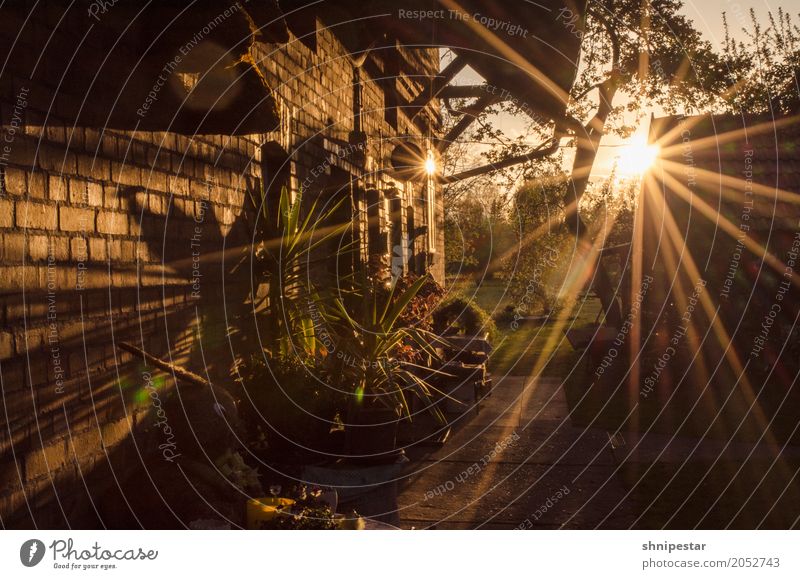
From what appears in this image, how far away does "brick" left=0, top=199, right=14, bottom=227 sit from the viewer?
140 inches

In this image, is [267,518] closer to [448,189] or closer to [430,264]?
[430,264]

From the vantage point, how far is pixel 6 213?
11.8 feet

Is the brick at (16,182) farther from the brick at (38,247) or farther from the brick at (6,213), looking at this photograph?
the brick at (38,247)

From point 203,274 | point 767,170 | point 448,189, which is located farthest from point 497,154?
point 203,274

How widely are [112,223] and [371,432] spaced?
2699 mm

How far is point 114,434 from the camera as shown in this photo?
183 inches

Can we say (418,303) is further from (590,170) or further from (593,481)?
(590,170)

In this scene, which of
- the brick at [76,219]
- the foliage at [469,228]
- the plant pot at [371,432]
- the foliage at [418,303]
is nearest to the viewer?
the brick at [76,219]

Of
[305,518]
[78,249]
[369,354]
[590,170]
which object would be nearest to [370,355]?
[369,354]

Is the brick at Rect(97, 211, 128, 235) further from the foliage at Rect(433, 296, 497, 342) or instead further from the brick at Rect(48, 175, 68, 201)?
the foliage at Rect(433, 296, 497, 342)

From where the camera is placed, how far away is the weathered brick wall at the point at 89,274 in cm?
370

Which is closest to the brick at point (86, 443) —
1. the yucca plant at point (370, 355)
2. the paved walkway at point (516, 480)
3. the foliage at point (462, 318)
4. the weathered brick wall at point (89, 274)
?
the weathered brick wall at point (89, 274)

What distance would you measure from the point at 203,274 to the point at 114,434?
5.15 feet

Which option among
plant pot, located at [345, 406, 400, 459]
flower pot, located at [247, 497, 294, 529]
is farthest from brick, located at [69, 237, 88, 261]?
plant pot, located at [345, 406, 400, 459]
